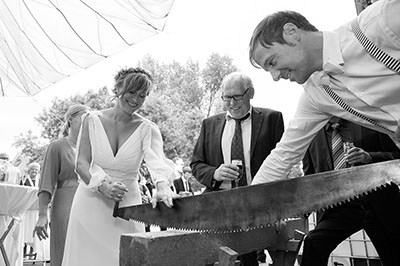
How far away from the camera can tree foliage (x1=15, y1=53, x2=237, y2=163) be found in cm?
3228

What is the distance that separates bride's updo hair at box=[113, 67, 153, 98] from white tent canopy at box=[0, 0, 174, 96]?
185 cm

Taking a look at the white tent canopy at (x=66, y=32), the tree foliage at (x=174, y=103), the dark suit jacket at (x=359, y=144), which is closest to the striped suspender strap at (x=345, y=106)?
the dark suit jacket at (x=359, y=144)

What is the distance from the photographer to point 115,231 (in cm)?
303

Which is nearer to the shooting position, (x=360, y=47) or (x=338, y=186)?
(x=338, y=186)

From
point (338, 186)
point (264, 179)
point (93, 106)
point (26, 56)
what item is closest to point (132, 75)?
point (264, 179)

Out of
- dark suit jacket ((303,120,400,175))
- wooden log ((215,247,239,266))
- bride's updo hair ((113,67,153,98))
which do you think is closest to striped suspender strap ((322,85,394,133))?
wooden log ((215,247,239,266))

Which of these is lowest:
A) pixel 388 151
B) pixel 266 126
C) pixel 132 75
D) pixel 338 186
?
pixel 338 186

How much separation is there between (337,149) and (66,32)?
406 cm

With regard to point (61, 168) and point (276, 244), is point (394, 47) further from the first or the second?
point (61, 168)

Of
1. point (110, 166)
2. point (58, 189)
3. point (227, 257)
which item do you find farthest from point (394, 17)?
point (58, 189)

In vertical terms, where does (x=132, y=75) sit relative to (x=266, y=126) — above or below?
above

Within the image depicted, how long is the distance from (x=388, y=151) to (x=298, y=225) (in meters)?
1.16

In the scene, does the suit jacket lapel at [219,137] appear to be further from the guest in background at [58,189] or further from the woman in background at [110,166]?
the guest in background at [58,189]

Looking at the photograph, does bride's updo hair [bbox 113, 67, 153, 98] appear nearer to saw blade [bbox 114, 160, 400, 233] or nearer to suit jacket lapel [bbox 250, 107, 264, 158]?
suit jacket lapel [bbox 250, 107, 264, 158]
